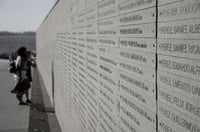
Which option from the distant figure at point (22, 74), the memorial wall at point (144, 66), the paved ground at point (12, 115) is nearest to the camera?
the memorial wall at point (144, 66)

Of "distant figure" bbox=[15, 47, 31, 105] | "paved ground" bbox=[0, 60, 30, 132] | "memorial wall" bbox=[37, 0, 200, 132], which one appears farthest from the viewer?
"distant figure" bbox=[15, 47, 31, 105]

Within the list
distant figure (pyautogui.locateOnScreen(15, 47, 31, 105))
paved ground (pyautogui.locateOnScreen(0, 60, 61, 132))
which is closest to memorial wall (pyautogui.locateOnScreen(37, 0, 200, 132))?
paved ground (pyautogui.locateOnScreen(0, 60, 61, 132))

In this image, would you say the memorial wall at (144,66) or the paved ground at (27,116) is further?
the paved ground at (27,116)

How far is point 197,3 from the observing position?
167 centimetres

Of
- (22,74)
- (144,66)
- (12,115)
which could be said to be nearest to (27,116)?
(12,115)

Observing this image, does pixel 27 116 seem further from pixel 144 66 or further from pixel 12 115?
pixel 144 66

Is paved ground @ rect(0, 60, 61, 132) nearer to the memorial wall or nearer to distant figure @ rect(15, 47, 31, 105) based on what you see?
distant figure @ rect(15, 47, 31, 105)

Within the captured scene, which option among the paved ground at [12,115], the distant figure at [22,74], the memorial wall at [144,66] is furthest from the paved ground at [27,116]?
the memorial wall at [144,66]

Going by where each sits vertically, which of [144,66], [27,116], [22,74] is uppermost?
[144,66]

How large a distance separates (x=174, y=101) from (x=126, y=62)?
0.90 metres

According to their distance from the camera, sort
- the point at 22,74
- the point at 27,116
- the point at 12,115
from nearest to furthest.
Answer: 1. the point at 27,116
2. the point at 12,115
3. the point at 22,74

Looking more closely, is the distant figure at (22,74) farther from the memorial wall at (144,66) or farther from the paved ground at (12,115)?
the memorial wall at (144,66)

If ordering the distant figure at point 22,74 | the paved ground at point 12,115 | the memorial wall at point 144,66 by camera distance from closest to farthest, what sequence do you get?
the memorial wall at point 144,66, the paved ground at point 12,115, the distant figure at point 22,74

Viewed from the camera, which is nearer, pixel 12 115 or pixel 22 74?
pixel 12 115
